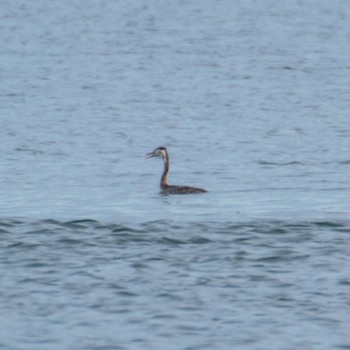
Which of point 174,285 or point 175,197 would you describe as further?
point 175,197

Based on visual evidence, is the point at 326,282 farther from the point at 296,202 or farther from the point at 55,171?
the point at 55,171

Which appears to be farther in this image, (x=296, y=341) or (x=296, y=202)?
(x=296, y=202)

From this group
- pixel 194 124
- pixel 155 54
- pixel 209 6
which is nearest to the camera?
pixel 194 124

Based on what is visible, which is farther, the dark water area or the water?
the water

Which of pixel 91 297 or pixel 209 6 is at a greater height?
pixel 209 6

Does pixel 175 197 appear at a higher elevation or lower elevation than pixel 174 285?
higher

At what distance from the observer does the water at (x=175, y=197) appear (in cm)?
1606

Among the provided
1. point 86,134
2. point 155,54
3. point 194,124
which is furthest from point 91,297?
Result: point 155,54

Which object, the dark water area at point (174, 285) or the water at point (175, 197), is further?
the water at point (175, 197)

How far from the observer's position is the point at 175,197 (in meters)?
24.9

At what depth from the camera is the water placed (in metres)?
16.1

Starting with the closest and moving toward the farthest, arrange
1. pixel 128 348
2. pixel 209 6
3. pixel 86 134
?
pixel 128 348 < pixel 86 134 < pixel 209 6

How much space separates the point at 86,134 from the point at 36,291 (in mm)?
18077

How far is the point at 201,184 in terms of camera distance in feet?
88.8
